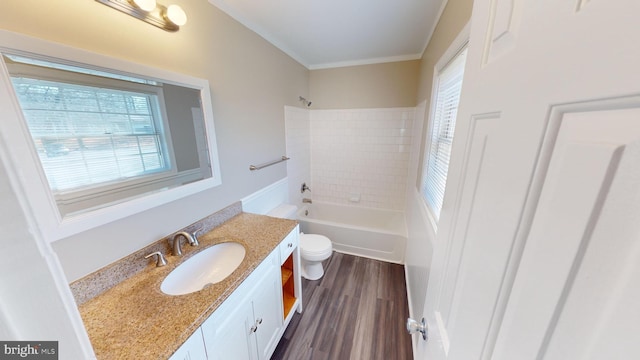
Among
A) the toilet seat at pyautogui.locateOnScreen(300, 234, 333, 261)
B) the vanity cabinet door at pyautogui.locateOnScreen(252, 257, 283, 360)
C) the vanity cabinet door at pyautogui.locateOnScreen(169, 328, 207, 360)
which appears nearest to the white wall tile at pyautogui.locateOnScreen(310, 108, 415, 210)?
the toilet seat at pyautogui.locateOnScreen(300, 234, 333, 261)

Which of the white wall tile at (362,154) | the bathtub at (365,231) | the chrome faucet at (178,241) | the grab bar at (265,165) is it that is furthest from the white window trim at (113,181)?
the white wall tile at (362,154)

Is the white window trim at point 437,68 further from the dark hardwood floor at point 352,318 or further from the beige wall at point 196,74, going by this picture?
the beige wall at point 196,74

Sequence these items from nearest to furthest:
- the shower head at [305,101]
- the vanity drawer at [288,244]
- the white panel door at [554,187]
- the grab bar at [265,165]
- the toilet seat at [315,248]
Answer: the white panel door at [554,187] → the vanity drawer at [288,244] → the grab bar at [265,165] → the toilet seat at [315,248] → the shower head at [305,101]

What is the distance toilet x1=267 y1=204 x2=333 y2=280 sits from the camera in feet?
6.86

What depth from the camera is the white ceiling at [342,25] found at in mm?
1492

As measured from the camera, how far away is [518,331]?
31 cm

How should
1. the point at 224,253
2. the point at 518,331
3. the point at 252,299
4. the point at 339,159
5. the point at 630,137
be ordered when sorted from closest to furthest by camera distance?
the point at 630,137 → the point at 518,331 → the point at 252,299 → the point at 224,253 → the point at 339,159

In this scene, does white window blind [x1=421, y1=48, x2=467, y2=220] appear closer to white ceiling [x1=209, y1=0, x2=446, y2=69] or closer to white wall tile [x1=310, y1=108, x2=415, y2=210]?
white ceiling [x1=209, y1=0, x2=446, y2=69]

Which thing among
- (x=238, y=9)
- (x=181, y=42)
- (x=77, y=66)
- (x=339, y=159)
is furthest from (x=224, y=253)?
(x=339, y=159)

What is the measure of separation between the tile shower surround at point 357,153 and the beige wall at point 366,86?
0.11 meters

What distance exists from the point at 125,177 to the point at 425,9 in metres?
2.22

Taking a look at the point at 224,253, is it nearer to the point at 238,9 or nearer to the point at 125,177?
the point at 125,177

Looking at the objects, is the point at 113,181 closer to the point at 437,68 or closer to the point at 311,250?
the point at 311,250

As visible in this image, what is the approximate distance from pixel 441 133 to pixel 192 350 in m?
1.88
